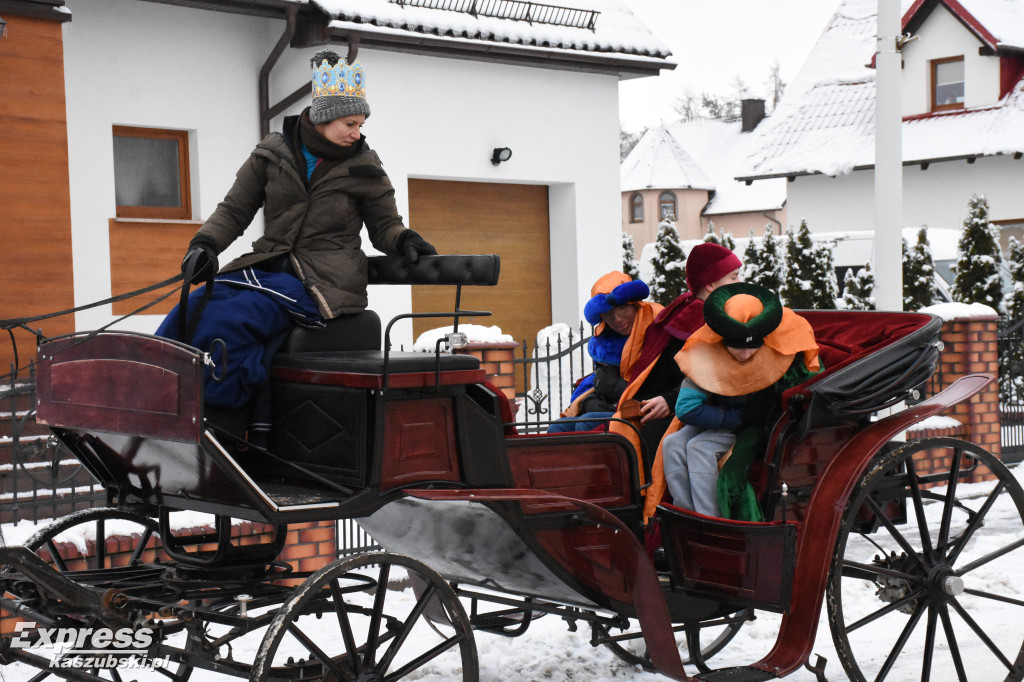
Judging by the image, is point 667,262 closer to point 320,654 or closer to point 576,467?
point 576,467

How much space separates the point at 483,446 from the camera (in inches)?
151

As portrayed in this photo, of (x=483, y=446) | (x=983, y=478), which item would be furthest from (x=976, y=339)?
(x=483, y=446)

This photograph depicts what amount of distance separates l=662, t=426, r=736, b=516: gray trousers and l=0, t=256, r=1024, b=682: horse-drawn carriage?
11cm

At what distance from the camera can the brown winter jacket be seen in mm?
3957

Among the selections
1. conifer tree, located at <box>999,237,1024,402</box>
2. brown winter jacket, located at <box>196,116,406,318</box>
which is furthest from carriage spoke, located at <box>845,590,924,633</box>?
conifer tree, located at <box>999,237,1024,402</box>

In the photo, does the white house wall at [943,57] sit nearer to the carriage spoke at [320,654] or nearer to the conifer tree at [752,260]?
the conifer tree at [752,260]

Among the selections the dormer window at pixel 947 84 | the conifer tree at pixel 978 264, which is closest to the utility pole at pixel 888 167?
the conifer tree at pixel 978 264

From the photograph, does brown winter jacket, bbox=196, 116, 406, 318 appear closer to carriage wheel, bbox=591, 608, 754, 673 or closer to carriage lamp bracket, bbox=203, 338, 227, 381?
carriage lamp bracket, bbox=203, 338, 227, 381

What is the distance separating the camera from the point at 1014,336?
10883 mm

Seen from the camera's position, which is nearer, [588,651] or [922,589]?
[922,589]

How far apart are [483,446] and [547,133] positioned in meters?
9.10

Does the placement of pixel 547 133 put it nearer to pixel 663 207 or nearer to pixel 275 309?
pixel 275 309

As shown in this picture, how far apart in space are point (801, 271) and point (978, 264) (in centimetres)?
353

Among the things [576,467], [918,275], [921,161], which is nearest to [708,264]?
[576,467]
